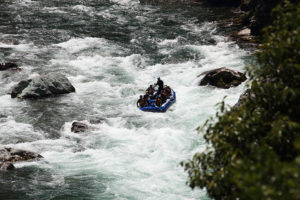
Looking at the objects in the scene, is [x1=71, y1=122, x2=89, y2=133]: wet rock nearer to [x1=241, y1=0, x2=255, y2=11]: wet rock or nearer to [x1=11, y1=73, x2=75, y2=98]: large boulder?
[x1=11, y1=73, x2=75, y2=98]: large boulder

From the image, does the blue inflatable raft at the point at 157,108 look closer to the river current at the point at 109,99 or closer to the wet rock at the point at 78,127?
the river current at the point at 109,99

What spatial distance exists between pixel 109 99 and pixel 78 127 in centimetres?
411

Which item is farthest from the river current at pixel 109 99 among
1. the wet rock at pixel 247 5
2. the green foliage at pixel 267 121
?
the wet rock at pixel 247 5

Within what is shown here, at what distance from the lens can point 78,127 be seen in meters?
17.8

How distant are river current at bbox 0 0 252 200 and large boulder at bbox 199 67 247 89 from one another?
529 mm

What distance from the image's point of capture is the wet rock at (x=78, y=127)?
17719mm

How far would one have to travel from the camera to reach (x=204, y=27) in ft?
111

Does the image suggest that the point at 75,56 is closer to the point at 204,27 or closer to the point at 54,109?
the point at 54,109

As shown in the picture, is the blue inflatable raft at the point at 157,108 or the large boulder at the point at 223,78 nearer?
the blue inflatable raft at the point at 157,108

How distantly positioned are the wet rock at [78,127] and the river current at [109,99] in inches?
11.5

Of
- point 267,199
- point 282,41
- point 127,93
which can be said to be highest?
point 282,41

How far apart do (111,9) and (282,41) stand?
35176 millimetres

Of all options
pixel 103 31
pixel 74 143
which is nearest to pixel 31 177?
pixel 74 143

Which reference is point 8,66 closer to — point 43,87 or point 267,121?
point 43,87
